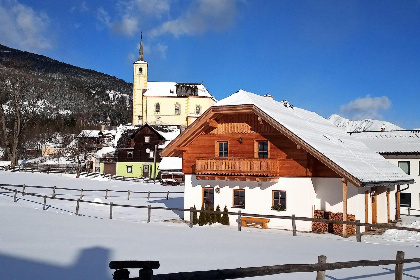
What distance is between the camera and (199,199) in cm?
2523

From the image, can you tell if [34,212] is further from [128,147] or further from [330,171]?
[128,147]

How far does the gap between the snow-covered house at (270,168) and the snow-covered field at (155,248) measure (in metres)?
2.20

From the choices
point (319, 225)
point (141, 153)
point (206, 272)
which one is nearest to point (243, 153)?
point (319, 225)

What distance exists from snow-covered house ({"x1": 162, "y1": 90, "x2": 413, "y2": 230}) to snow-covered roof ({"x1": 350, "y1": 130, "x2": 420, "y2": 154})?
13818mm

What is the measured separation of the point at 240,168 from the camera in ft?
76.2

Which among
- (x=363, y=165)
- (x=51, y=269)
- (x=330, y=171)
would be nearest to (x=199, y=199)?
(x=330, y=171)

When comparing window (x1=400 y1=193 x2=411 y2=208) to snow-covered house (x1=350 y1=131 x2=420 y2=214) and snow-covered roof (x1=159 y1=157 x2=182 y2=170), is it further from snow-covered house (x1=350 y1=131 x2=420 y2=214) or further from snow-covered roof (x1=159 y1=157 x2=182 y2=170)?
snow-covered roof (x1=159 y1=157 x2=182 y2=170)

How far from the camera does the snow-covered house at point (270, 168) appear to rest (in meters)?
21.8

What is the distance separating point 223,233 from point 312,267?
1201 cm

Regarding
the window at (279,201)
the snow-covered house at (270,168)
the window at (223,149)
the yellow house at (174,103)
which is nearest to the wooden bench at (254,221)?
the snow-covered house at (270,168)

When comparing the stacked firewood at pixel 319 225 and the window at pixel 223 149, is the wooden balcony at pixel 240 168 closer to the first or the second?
the window at pixel 223 149

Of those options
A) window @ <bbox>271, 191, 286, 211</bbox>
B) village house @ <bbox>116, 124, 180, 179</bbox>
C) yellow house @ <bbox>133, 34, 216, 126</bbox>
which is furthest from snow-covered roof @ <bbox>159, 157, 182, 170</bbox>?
yellow house @ <bbox>133, 34, 216, 126</bbox>

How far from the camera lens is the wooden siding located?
22.2 meters

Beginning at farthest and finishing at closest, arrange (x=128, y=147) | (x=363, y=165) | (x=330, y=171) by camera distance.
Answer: (x=128, y=147) < (x=363, y=165) < (x=330, y=171)
